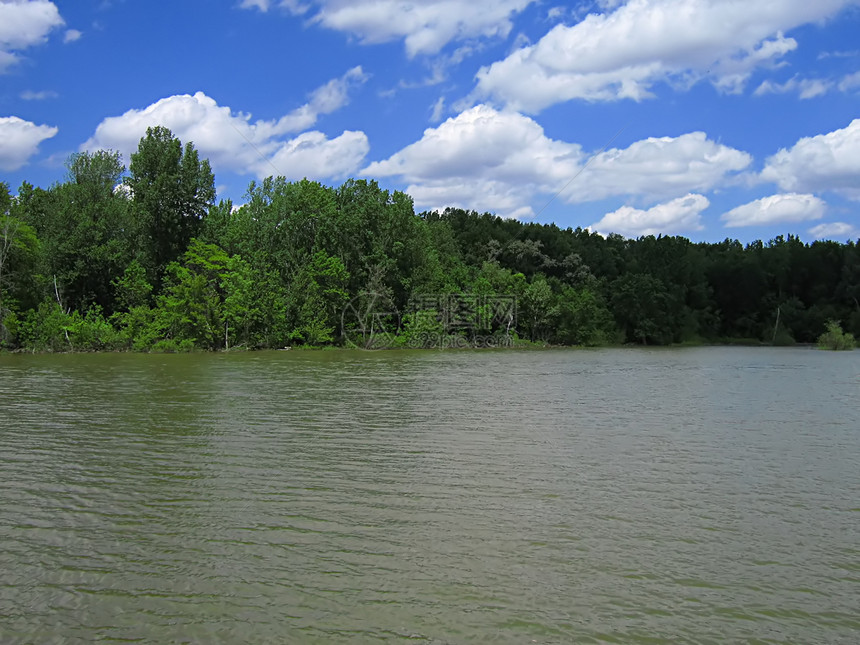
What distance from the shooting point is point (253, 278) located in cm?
5750

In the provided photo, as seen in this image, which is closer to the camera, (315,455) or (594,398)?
(315,455)

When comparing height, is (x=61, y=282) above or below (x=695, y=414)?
above

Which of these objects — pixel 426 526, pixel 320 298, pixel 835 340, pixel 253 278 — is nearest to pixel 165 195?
pixel 253 278

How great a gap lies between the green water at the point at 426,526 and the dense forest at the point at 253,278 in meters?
35.9

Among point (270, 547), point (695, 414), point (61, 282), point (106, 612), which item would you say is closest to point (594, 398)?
point (695, 414)

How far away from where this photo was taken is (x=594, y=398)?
77.8 feet

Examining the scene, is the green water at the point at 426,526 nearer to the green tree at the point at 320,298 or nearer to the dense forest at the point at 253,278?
the dense forest at the point at 253,278

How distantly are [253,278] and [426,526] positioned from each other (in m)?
51.7

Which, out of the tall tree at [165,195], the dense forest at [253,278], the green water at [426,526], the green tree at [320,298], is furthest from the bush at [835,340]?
the tall tree at [165,195]

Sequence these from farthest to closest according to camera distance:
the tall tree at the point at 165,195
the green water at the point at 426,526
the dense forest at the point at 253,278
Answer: the tall tree at the point at 165,195 < the dense forest at the point at 253,278 < the green water at the point at 426,526

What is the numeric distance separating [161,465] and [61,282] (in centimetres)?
5099

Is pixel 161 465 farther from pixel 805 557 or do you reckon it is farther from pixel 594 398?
pixel 594 398

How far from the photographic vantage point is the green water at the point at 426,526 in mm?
6141

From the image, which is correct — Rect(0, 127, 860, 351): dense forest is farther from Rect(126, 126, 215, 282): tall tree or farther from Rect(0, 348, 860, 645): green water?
Rect(0, 348, 860, 645): green water
